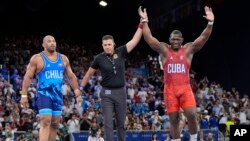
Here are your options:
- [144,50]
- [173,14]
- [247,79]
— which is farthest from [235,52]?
[144,50]

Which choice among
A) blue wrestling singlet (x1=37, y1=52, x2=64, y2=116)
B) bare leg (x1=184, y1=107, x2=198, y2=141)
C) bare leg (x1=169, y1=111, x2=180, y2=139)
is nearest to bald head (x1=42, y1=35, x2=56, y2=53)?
blue wrestling singlet (x1=37, y1=52, x2=64, y2=116)

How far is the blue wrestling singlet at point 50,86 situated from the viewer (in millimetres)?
9914

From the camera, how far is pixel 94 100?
2322 centimetres

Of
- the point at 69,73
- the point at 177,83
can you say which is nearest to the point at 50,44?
the point at 69,73

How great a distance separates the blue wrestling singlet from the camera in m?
9.91

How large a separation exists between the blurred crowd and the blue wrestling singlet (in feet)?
26.4

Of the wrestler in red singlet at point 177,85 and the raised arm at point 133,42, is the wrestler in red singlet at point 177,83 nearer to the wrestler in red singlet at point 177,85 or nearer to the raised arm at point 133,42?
the wrestler in red singlet at point 177,85

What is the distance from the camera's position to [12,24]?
35.0m

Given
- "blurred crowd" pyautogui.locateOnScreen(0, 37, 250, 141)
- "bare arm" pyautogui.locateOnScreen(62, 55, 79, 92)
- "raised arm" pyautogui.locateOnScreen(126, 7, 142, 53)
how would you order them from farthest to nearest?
1. "blurred crowd" pyautogui.locateOnScreen(0, 37, 250, 141)
2. "raised arm" pyautogui.locateOnScreen(126, 7, 142, 53)
3. "bare arm" pyautogui.locateOnScreen(62, 55, 79, 92)

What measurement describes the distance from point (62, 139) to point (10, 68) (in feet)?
25.8

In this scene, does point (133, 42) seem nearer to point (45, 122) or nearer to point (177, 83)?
point (177, 83)

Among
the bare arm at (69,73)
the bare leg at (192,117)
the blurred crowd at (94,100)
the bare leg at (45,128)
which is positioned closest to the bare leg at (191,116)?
A: the bare leg at (192,117)

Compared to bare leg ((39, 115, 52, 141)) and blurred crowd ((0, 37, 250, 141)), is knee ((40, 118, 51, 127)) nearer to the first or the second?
bare leg ((39, 115, 52, 141))

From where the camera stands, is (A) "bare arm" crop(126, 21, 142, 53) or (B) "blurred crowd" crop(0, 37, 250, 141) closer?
(A) "bare arm" crop(126, 21, 142, 53)
